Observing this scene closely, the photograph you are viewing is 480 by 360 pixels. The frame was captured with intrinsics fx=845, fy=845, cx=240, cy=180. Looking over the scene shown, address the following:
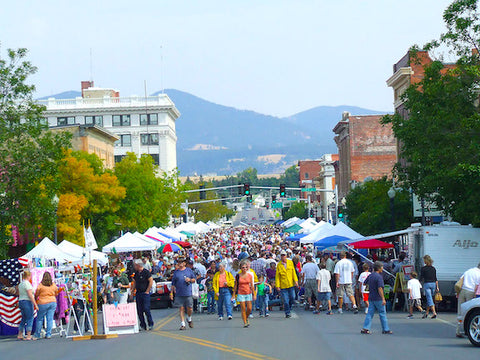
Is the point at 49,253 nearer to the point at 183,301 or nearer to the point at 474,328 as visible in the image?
the point at 183,301

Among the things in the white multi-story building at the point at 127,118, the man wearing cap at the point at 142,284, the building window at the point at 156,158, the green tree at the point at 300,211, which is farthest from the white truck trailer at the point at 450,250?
the green tree at the point at 300,211

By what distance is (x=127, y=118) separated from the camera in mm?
126500

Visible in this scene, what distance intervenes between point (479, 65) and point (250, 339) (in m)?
16.3

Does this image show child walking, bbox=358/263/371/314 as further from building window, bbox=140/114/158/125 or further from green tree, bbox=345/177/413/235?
building window, bbox=140/114/158/125

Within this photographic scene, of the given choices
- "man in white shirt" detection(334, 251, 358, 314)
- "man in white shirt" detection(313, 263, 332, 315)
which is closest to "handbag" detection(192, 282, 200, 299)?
"man in white shirt" detection(313, 263, 332, 315)

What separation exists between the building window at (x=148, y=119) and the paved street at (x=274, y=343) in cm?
10531

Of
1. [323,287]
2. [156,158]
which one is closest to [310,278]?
[323,287]

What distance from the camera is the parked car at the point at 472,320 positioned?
55.1 ft

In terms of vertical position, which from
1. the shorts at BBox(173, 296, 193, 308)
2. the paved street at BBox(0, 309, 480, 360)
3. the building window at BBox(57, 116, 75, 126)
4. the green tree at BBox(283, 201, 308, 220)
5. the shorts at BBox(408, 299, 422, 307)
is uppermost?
the building window at BBox(57, 116, 75, 126)

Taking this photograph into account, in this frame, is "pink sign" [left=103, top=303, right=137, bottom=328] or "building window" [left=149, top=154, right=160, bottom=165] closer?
"pink sign" [left=103, top=303, right=137, bottom=328]

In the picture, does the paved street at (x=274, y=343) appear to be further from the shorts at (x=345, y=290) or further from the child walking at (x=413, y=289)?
the shorts at (x=345, y=290)

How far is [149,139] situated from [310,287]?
101 metres

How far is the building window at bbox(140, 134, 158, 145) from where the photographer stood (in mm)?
127125

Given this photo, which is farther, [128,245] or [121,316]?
[128,245]
